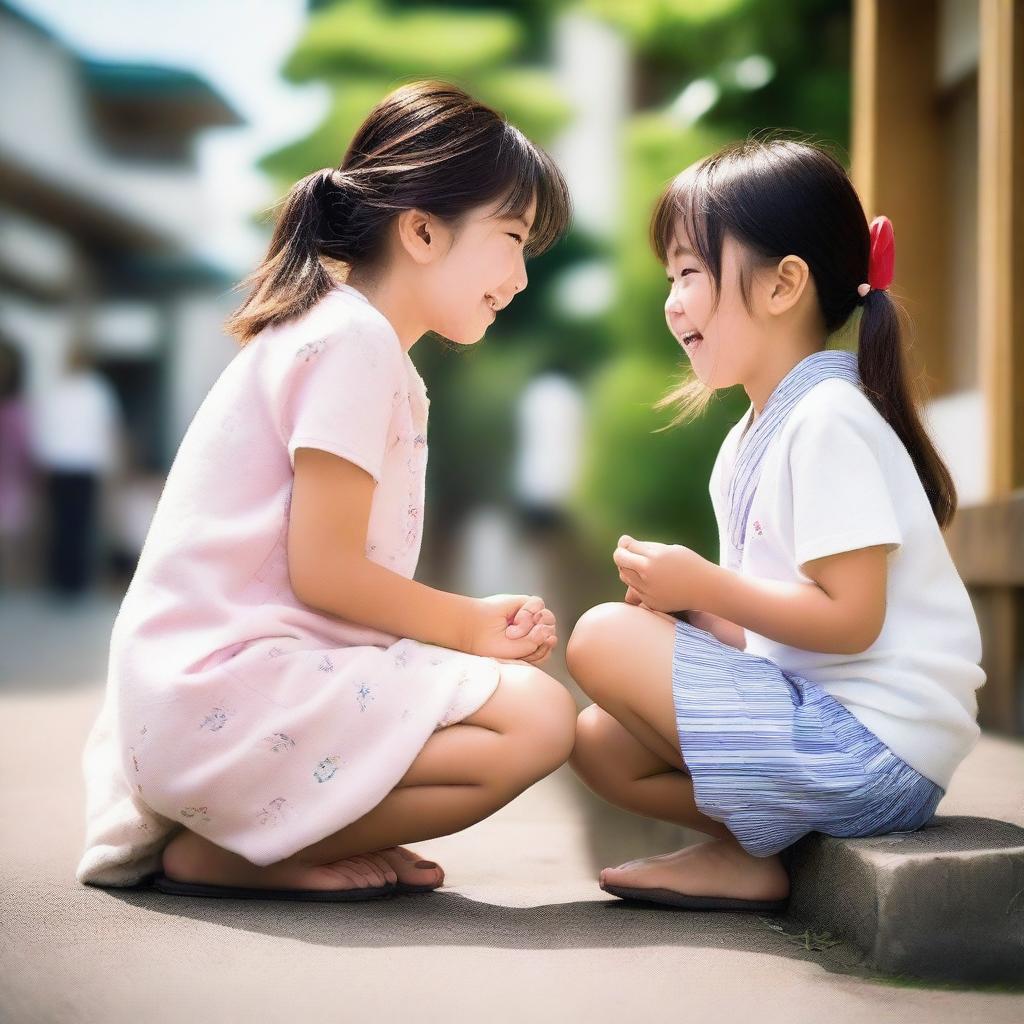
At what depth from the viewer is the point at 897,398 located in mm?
1516

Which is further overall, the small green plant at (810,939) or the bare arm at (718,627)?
the bare arm at (718,627)

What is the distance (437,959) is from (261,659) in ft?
1.22

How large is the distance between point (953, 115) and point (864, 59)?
0.38m

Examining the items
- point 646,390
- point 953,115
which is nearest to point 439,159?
point 953,115

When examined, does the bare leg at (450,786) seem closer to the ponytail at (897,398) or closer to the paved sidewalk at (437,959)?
the paved sidewalk at (437,959)

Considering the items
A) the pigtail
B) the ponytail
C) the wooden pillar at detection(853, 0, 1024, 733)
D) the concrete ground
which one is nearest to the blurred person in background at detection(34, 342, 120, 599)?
the wooden pillar at detection(853, 0, 1024, 733)

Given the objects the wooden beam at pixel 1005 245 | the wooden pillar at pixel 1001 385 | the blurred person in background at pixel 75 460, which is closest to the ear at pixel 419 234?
the wooden pillar at pixel 1001 385

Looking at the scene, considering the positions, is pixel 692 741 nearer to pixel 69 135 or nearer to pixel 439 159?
pixel 439 159

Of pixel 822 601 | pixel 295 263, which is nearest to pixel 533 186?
pixel 295 263

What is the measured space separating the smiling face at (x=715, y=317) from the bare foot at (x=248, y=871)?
0.71m

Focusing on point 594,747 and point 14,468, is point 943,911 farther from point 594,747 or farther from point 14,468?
point 14,468

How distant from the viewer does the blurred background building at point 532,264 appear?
4328 mm

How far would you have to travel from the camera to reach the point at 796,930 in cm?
139

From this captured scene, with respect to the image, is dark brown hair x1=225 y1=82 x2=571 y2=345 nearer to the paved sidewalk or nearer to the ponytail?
the ponytail
